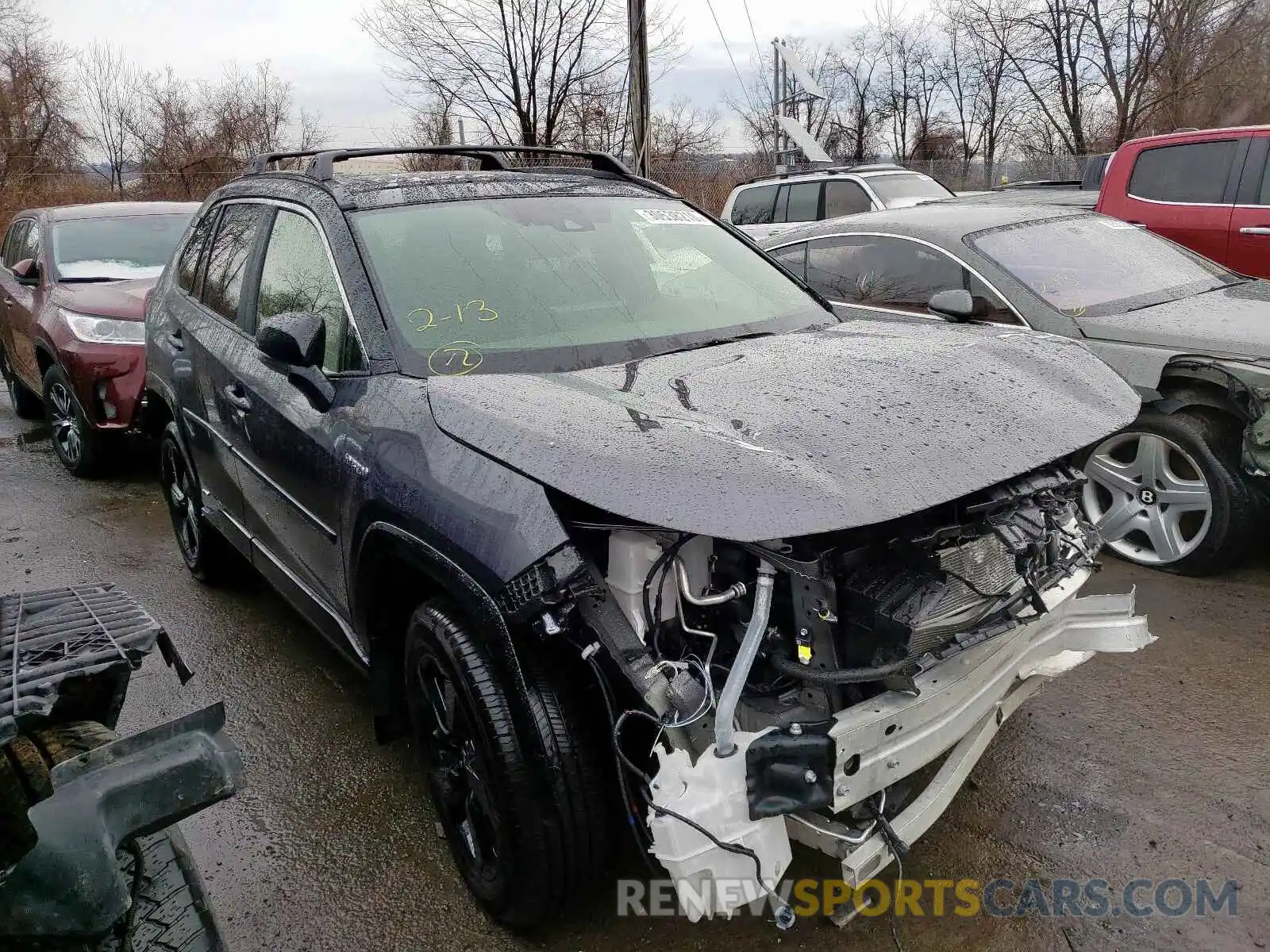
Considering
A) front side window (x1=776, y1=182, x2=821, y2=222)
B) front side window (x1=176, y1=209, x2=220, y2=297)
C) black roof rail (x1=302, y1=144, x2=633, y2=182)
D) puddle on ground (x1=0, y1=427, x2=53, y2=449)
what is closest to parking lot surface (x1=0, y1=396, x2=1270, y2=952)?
front side window (x1=176, y1=209, x2=220, y2=297)

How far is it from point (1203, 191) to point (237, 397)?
21.6 ft

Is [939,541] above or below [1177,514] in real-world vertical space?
above

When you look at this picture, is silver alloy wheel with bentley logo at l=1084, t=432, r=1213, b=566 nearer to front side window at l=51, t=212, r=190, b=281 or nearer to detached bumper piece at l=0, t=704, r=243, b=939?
detached bumper piece at l=0, t=704, r=243, b=939

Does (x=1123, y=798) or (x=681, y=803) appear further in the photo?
(x=1123, y=798)

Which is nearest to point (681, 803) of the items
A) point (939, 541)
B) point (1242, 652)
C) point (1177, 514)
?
point (939, 541)

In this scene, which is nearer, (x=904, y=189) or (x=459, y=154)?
(x=459, y=154)

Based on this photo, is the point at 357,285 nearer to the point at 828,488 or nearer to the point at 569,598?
the point at 569,598

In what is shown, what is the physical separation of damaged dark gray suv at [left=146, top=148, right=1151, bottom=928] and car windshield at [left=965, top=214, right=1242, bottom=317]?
202 cm

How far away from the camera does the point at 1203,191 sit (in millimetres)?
6570

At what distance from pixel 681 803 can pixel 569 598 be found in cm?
47

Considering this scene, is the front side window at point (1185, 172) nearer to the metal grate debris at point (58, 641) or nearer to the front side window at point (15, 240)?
the metal grate debris at point (58, 641)

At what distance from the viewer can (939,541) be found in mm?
2143

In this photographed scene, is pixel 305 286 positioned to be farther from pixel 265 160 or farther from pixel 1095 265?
pixel 1095 265

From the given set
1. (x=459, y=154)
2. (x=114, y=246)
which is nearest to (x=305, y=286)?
(x=459, y=154)
